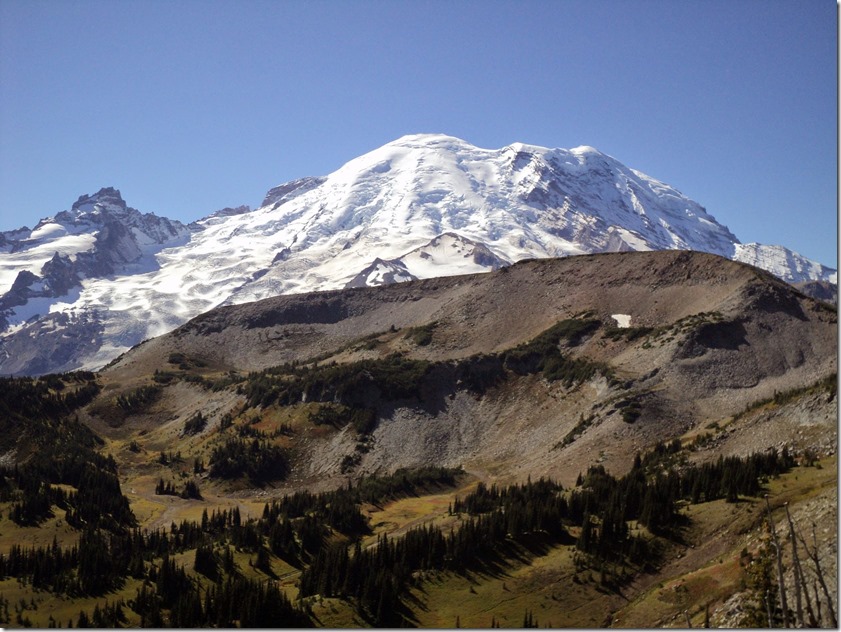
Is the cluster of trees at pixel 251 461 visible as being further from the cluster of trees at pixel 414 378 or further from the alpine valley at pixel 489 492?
the cluster of trees at pixel 414 378

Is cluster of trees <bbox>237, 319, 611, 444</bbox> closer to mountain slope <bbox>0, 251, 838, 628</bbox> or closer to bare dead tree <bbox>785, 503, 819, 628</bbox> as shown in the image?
mountain slope <bbox>0, 251, 838, 628</bbox>

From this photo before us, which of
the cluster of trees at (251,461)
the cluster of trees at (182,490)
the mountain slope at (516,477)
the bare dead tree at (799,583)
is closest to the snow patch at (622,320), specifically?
the mountain slope at (516,477)

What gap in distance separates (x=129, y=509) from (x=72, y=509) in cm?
871

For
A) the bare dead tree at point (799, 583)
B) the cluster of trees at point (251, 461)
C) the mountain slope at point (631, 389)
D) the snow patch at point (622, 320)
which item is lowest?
the bare dead tree at point (799, 583)

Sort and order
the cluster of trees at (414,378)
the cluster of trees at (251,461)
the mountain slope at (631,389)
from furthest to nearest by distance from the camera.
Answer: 1. the cluster of trees at (414,378)
2. the cluster of trees at (251,461)
3. the mountain slope at (631,389)

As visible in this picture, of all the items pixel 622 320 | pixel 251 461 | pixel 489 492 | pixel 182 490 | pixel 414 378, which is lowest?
pixel 489 492

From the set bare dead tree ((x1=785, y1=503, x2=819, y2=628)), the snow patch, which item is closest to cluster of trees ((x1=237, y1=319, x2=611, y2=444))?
the snow patch

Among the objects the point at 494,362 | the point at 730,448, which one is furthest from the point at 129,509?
the point at 730,448

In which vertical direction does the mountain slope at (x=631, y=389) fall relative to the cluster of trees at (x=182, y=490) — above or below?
above

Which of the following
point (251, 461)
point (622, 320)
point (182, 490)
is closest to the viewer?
point (182, 490)

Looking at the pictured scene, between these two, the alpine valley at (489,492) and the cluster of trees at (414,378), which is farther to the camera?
the cluster of trees at (414,378)

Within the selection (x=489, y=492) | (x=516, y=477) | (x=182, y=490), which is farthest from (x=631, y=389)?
(x=182, y=490)

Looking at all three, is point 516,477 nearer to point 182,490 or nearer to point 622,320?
point 182,490

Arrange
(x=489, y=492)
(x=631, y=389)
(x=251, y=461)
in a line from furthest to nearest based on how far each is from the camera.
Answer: (x=251, y=461)
(x=631, y=389)
(x=489, y=492)
